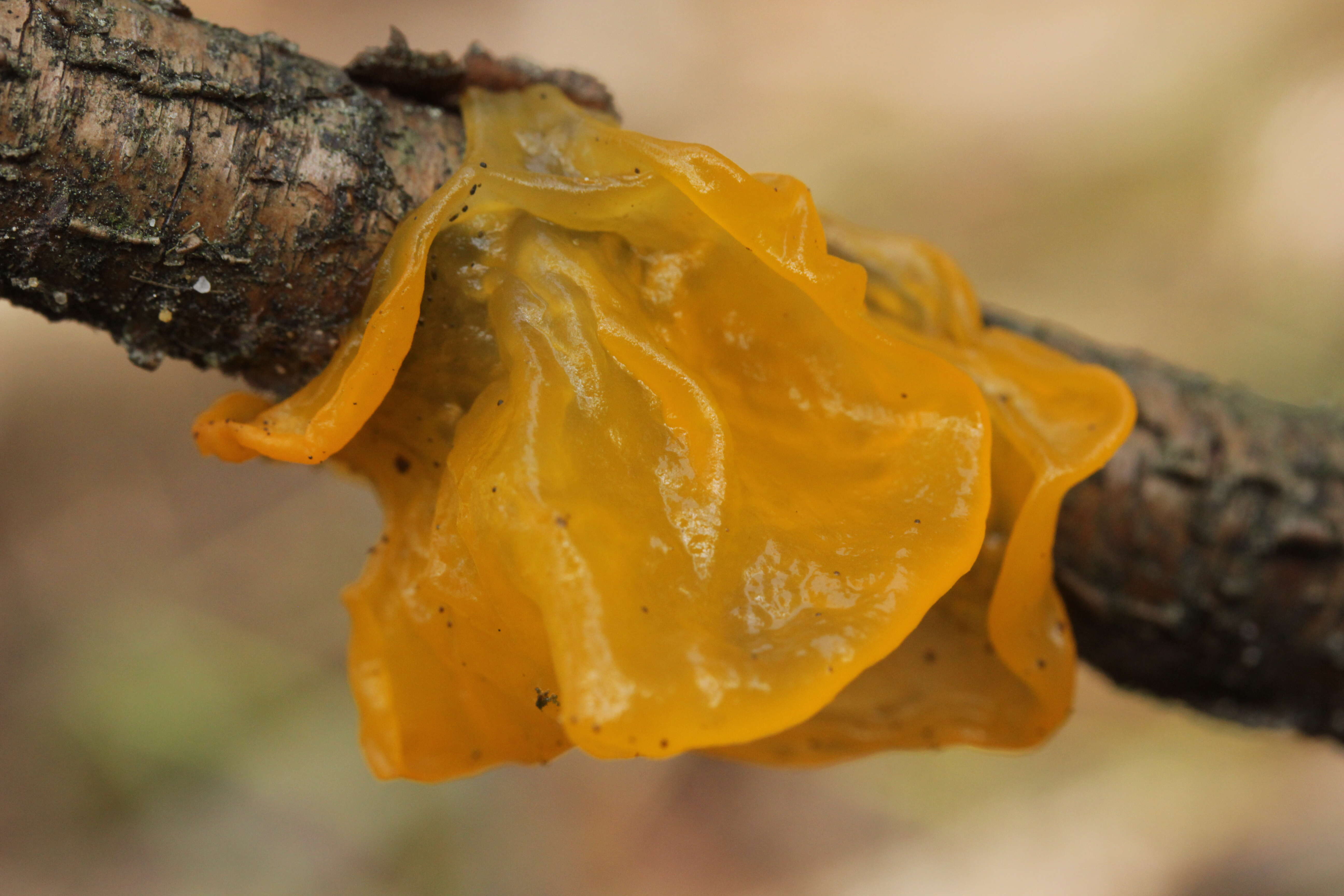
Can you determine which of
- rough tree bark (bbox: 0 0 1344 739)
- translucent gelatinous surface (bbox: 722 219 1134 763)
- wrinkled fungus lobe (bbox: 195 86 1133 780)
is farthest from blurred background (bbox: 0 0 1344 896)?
rough tree bark (bbox: 0 0 1344 739)

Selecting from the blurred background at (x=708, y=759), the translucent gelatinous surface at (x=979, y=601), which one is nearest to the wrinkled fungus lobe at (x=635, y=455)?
the translucent gelatinous surface at (x=979, y=601)

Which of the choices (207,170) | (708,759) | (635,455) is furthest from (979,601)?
(708,759)

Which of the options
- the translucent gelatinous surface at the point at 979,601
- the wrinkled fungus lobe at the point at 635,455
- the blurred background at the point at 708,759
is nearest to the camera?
the wrinkled fungus lobe at the point at 635,455

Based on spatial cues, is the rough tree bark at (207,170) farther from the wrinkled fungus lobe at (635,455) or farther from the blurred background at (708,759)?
the blurred background at (708,759)

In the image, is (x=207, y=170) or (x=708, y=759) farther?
(x=708, y=759)

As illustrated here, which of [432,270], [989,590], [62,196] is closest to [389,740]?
[432,270]

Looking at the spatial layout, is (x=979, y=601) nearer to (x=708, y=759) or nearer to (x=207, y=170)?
(x=207, y=170)

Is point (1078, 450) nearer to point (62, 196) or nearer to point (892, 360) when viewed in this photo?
point (892, 360)
